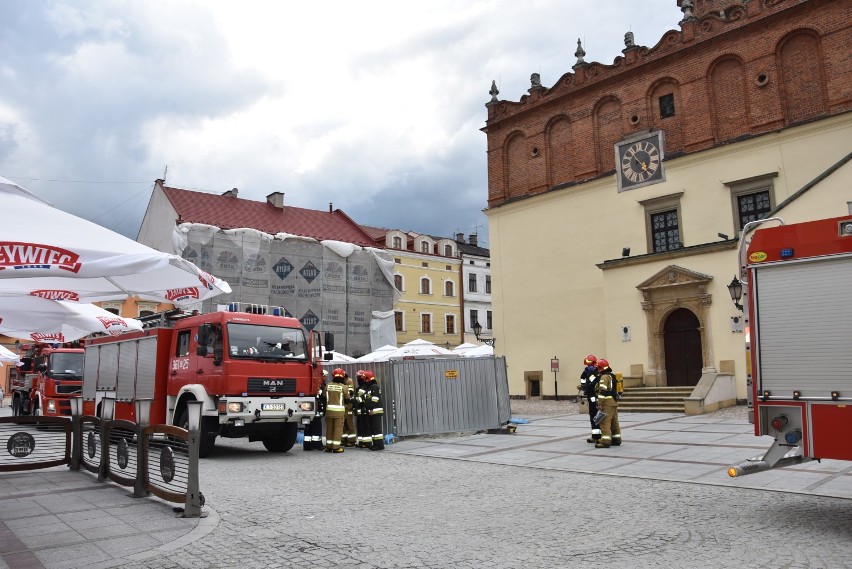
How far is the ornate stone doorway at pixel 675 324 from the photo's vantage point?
24.1m

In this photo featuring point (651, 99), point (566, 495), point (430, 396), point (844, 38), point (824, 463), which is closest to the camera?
point (566, 495)

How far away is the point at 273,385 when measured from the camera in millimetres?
12422

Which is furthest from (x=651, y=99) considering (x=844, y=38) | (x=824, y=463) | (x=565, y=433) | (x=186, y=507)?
(x=186, y=507)

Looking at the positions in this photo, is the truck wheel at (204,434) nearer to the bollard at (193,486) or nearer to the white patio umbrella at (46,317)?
the white patio umbrella at (46,317)

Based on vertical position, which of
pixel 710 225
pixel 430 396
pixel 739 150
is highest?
pixel 739 150

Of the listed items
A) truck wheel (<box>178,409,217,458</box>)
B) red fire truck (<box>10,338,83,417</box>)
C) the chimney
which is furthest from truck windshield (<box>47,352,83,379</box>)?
the chimney

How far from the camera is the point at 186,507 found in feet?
23.0

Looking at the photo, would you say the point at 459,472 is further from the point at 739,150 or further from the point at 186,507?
the point at 739,150

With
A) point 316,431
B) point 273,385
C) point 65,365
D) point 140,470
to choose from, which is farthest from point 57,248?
point 65,365

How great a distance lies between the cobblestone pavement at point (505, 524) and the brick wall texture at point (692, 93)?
21.0 meters

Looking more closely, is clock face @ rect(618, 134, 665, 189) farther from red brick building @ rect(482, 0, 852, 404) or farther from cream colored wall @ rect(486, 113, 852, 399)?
cream colored wall @ rect(486, 113, 852, 399)

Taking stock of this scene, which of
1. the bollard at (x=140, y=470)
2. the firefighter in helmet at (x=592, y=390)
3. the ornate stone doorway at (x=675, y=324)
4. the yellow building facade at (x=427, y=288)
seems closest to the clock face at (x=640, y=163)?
the ornate stone doorway at (x=675, y=324)

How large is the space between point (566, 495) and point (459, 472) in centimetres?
252

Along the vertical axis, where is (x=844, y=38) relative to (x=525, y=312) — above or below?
above
